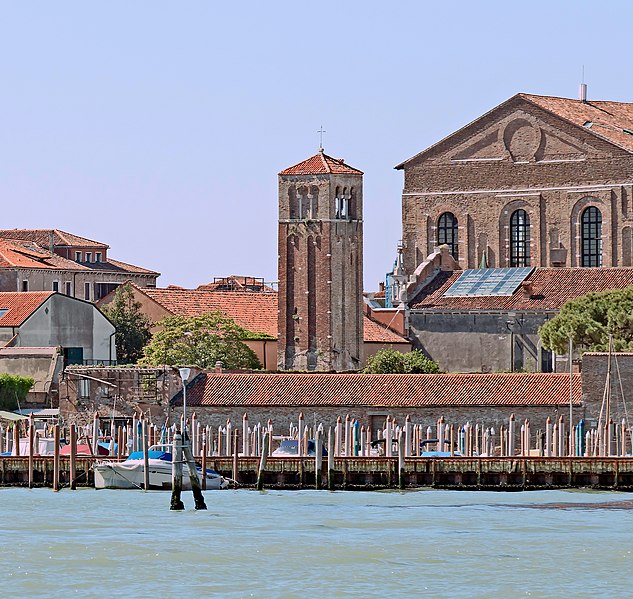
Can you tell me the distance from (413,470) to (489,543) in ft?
31.7

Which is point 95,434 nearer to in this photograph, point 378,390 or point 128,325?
point 378,390

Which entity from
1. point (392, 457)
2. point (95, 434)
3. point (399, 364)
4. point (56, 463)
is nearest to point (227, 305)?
point (399, 364)

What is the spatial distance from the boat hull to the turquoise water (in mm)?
495

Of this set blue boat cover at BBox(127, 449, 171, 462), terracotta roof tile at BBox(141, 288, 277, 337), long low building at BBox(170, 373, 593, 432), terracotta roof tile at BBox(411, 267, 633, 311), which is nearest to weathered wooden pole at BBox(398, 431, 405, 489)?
blue boat cover at BBox(127, 449, 171, 462)

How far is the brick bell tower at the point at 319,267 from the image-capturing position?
74.8 metres

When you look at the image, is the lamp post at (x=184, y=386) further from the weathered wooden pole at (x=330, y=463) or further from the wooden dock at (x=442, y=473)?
the weathered wooden pole at (x=330, y=463)

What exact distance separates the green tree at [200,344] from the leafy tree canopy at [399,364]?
415 cm

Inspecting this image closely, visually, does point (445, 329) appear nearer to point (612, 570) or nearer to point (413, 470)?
point (413, 470)

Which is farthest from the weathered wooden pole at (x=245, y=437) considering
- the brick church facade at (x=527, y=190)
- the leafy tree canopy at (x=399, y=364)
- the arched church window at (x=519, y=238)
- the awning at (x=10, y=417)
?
the arched church window at (x=519, y=238)

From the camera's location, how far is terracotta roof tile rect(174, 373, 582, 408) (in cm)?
5594

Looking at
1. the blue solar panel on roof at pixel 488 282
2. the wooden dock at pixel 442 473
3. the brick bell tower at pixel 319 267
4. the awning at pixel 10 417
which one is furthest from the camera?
the brick bell tower at pixel 319 267

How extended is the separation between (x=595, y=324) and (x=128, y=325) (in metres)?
20.7

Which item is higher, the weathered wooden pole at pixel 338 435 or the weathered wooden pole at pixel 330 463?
the weathered wooden pole at pixel 338 435

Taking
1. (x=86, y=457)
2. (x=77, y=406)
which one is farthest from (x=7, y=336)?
(x=86, y=457)
